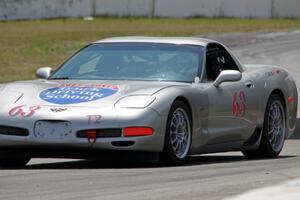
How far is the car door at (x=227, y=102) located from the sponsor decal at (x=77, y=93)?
1.20 metres

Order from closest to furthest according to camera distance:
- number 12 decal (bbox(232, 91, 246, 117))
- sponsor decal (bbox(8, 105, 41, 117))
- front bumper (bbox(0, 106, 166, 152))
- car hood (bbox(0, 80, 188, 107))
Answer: front bumper (bbox(0, 106, 166, 152)) < sponsor decal (bbox(8, 105, 41, 117)) < car hood (bbox(0, 80, 188, 107)) < number 12 decal (bbox(232, 91, 246, 117))

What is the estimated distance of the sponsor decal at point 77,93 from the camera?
1048cm

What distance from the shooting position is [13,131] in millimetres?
10438

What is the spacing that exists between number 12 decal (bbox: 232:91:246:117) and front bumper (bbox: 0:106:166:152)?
1.63 metres

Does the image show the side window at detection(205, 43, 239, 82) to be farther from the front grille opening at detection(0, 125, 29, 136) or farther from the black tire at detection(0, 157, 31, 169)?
the front grille opening at detection(0, 125, 29, 136)

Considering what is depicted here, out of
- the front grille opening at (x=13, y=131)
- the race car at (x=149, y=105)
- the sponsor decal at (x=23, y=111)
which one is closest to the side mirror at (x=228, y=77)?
the race car at (x=149, y=105)

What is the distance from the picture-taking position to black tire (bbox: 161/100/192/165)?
10570 millimetres

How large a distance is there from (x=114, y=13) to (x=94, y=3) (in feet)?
3.39

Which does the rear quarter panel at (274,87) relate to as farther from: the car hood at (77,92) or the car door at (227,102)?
the car hood at (77,92)

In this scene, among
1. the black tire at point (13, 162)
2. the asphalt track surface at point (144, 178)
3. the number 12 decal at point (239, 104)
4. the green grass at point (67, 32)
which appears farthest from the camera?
the green grass at point (67, 32)

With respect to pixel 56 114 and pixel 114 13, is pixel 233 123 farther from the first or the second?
pixel 114 13

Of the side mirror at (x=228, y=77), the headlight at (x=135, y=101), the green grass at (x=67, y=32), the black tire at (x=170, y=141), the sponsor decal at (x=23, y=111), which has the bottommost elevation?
the green grass at (x=67, y=32)

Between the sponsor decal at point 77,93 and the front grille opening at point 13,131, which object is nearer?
the front grille opening at point 13,131

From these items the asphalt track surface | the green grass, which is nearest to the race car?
the asphalt track surface
